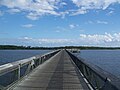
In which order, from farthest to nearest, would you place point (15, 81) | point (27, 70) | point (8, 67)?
point (27, 70)
point (15, 81)
point (8, 67)

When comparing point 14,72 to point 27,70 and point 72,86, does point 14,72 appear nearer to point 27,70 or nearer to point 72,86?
point 72,86

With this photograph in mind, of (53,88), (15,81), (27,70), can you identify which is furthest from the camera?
(27,70)

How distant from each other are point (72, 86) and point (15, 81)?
2530mm

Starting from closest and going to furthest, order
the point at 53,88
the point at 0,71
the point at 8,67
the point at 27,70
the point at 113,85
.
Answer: the point at 113,85 < the point at 0,71 < the point at 8,67 < the point at 53,88 < the point at 27,70

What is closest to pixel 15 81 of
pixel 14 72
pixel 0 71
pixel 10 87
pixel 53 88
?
pixel 14 72

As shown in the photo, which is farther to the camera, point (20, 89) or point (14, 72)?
point (14, 72)

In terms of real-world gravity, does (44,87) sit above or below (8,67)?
below

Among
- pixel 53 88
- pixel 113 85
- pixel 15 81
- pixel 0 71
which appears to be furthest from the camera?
pixel 15 81

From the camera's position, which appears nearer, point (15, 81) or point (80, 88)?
point (80, 88)

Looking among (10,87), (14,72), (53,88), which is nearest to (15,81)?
(14,72)

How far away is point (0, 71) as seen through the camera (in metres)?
9.52

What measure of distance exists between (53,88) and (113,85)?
5.54 m

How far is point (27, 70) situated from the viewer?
650 inches

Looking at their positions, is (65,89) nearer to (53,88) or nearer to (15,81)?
(53,88)
